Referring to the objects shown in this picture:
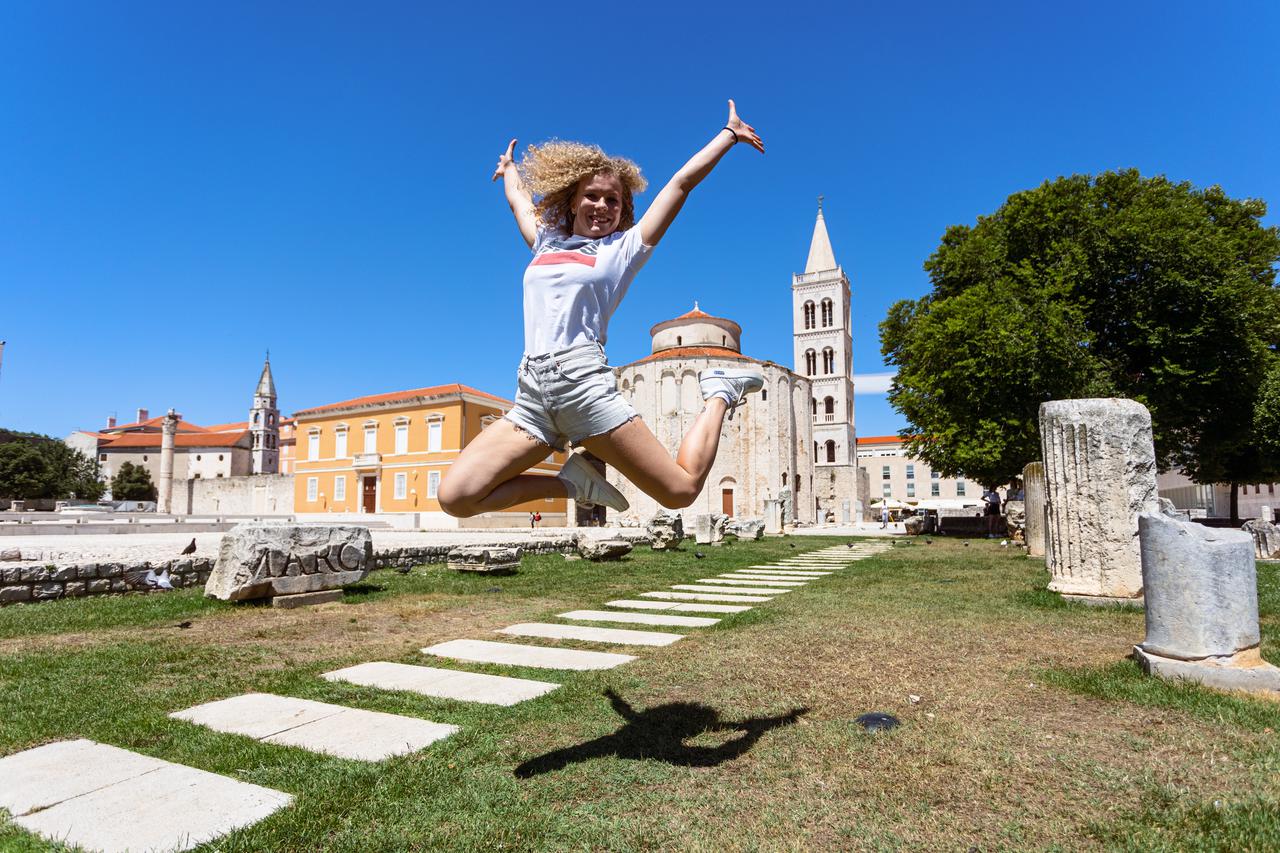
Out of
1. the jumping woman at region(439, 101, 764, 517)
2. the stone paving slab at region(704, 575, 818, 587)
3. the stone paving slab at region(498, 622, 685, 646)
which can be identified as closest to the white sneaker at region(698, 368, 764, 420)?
the jumping woman at region(439, 101, 764, 517)

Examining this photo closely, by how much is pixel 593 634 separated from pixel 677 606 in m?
1.75

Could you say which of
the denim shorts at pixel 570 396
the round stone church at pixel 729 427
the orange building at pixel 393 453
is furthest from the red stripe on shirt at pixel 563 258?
the round stone church at pixel 729 427

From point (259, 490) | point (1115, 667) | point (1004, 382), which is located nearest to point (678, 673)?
point (1115, 667)

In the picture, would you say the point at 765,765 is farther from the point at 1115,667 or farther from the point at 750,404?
the point at 750,404

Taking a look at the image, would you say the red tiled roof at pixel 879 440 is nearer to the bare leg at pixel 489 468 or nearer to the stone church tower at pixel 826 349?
the stone church tower at pixel 826 349

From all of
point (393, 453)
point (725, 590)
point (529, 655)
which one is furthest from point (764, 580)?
point (393, 453)

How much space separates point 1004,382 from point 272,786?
20257mm

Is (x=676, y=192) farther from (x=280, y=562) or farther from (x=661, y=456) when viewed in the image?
(x=280, y=562)

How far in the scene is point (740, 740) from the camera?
3062 mm

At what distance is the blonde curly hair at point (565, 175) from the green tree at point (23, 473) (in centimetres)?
7278

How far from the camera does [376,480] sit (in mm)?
39938

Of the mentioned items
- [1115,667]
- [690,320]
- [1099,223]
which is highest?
[690,320]

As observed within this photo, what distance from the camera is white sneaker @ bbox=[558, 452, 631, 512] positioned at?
2727mm

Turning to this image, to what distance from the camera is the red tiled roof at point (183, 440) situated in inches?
3093
